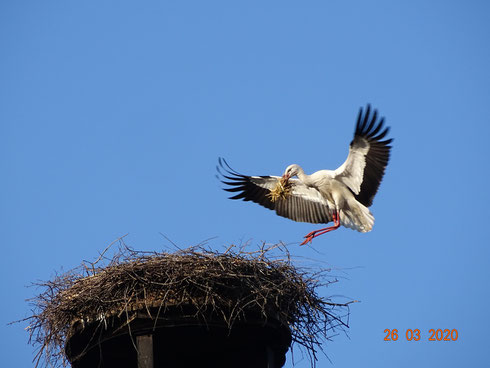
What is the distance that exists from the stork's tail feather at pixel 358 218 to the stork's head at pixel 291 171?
854mm

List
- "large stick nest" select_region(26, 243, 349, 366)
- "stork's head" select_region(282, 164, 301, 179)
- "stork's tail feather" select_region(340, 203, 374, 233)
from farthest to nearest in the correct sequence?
"stork's head" select_region(282, 164, 301, 179)
"stork's tail feather" select_region(340, 203, 374, 233)
"large stick nest" select_region(26, 243, 349, 366)

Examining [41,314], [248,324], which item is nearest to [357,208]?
[248,324]

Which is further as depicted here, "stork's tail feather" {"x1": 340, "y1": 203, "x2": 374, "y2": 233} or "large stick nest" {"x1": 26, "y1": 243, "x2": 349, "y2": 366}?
"stork's tail feather" {"x1": 340, "y1": 203, "x2": 374, "y2": 233}

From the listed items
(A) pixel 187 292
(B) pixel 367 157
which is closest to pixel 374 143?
(B) pixel 367 157

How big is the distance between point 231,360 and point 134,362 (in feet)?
3.28

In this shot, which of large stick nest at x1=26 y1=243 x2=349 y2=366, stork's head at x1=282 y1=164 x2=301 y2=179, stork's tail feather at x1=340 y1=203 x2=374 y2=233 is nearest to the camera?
large stick nest at x1=26 y1=243 x2=349 y2=366

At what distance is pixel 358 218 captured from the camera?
11680 millimetres

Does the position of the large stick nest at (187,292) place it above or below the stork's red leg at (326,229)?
below

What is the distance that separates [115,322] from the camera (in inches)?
305

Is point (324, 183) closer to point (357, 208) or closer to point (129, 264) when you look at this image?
point (357, 208)

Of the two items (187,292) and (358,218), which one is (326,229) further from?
(187,292)

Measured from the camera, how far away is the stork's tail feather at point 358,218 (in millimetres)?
11484

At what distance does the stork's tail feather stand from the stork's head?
0.85 m

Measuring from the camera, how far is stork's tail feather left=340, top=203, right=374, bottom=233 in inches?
452
